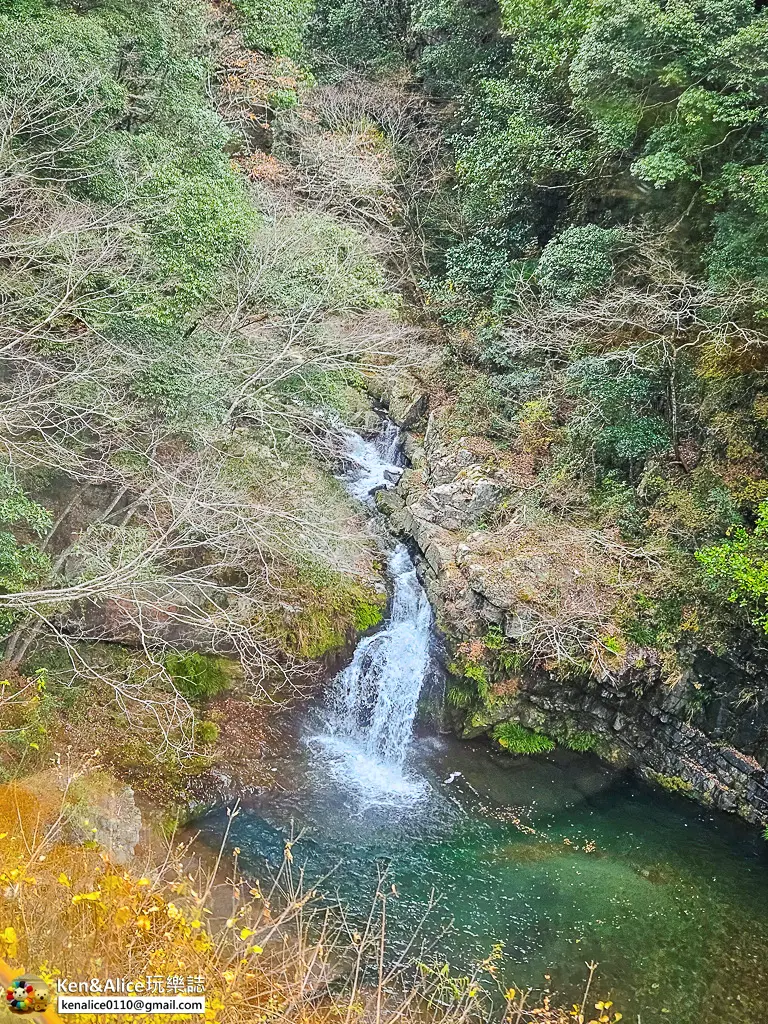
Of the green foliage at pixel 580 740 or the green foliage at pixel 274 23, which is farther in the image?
the green foliage at pixel 274 23

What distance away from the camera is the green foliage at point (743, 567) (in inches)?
357

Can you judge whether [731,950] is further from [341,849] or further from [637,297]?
[637,297]

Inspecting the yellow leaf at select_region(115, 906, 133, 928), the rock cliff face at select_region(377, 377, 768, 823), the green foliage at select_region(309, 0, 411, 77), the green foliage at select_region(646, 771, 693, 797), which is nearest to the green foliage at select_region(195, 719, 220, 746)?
the rock cliff face at select_region(377, 377, 768, 823)

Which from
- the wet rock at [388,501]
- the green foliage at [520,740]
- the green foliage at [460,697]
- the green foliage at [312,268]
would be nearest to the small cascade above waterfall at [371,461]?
the wet rock at [388,501]

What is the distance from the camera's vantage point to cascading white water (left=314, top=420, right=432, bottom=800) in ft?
37.0

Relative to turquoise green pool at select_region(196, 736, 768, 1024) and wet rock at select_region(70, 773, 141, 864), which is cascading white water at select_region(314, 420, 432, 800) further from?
wet rock at select_region(70, 773, 141, 864)

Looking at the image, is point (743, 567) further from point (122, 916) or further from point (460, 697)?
point (122, 916)

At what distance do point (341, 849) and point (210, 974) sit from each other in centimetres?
544

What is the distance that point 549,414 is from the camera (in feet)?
44.7

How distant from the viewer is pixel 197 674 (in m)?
11.4

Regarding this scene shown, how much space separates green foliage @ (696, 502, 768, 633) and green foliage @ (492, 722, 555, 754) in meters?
3.87

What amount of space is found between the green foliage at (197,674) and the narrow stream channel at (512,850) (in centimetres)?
140

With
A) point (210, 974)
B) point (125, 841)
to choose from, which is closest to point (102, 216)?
point (125, 841)

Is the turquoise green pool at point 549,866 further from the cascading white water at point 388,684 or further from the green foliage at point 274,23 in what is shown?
the green foliage at point 274,23
